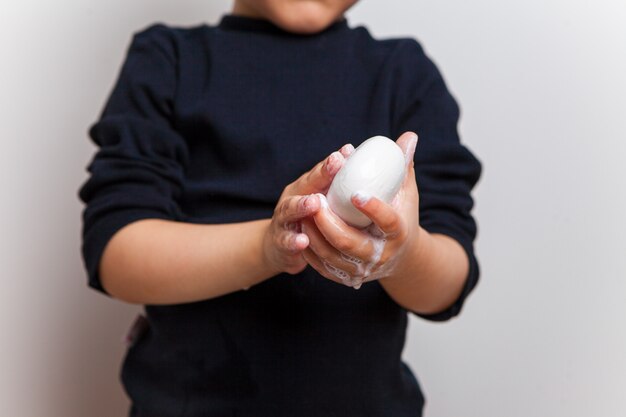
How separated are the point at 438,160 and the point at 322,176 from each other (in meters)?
0.23

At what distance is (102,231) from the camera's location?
0.73m

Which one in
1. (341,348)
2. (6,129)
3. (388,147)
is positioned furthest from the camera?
(6,129)

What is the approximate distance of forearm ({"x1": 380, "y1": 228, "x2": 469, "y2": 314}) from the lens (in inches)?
27.0

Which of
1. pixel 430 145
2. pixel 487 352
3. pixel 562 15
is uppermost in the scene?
pixel 562 15

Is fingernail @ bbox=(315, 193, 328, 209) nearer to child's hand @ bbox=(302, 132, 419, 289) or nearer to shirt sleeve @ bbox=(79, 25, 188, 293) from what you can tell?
child's hand @ bbox=(302, 132, 419, 289)

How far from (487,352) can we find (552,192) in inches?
7.5

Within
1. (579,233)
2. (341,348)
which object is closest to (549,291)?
(579,233)

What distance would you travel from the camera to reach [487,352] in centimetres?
104

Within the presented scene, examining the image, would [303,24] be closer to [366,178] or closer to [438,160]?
[438,160]

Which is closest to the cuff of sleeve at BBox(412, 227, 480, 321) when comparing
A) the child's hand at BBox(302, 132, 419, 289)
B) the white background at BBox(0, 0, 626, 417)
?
the child's hand at BBox(302, 132, 419, 289)

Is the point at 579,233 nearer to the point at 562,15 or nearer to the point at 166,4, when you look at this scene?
the point at 562,15

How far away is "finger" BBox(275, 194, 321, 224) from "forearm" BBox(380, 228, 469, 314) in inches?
4.5

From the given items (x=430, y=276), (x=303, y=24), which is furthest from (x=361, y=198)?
(x=303, y=24)

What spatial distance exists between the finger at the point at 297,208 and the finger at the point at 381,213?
25mm
